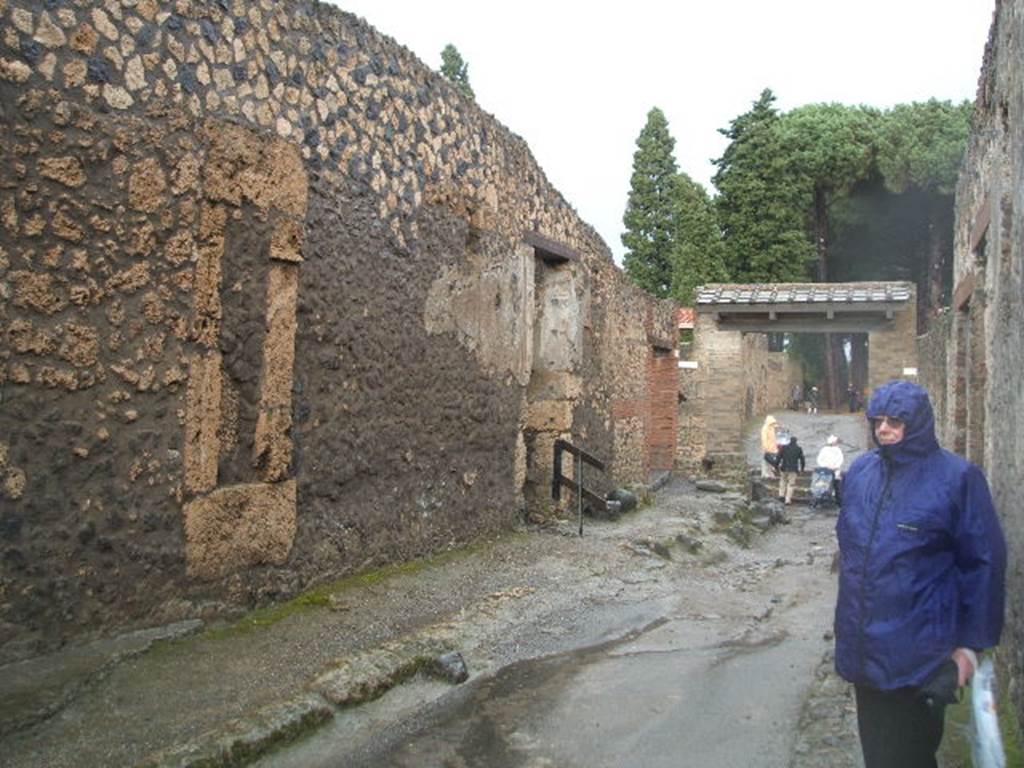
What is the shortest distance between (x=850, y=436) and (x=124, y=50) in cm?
2199

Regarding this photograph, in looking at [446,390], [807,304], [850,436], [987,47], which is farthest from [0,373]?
[850,436]

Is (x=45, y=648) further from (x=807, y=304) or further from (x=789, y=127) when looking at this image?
(x=789, y=127)

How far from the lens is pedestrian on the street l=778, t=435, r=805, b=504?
14.4 meters

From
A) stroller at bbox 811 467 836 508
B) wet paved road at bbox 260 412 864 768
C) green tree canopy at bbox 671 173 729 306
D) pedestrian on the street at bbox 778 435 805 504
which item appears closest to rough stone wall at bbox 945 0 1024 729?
wet paved road at bbox 260 412 864 768

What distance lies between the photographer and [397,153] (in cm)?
573

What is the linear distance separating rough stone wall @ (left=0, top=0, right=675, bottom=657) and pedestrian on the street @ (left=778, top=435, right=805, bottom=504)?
854cm

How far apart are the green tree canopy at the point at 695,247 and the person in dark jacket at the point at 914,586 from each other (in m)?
24.4

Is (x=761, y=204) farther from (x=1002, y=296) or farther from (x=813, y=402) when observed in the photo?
(x=1002, y=296)

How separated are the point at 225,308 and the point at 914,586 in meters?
3.08

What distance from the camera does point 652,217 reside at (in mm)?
30953

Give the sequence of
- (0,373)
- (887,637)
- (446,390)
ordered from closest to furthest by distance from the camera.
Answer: (887,637) < (0,373) < (446,390)

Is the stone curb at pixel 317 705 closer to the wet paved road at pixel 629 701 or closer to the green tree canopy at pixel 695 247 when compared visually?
the wet paved road at pixel 629 701

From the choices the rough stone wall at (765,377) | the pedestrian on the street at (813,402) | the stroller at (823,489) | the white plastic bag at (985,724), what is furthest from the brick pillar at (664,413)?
the pedestrian on the street at (813,402)

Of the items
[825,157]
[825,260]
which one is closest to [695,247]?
[825,260]
